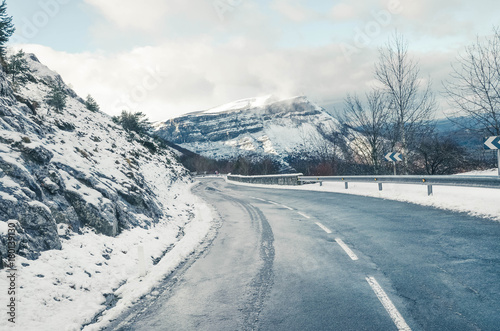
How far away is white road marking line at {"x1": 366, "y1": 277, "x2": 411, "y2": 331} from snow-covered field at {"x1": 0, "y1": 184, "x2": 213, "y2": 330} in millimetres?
3516

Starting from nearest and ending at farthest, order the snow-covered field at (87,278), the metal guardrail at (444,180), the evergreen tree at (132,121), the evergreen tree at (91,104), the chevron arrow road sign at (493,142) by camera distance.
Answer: the snow-covered field at (87,278), the metal guardrail at (444,180), the chevron arrow road sign at (493,142), the evergreen tree at (91,104), the evergreen tree at (132,121)

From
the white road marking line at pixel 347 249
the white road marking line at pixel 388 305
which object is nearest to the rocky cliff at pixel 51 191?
the white road marking line at pixel 388 305

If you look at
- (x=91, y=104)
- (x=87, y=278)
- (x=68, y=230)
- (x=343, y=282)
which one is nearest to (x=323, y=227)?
(x=343, y=282)

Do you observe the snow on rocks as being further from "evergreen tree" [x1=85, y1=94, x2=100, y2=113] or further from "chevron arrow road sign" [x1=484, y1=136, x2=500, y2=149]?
"evergreen tree" [x1=85, y1=94, x2=100, y2=113]

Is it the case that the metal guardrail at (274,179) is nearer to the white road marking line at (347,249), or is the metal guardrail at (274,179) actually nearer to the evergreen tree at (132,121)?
the evergreen tree at (132,121)

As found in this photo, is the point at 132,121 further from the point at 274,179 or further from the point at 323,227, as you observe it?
the point at 323,227

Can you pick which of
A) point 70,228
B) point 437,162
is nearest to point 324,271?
point 70,228

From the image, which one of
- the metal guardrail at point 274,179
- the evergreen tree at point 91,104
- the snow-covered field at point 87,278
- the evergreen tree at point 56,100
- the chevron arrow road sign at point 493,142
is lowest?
the snow-covered field at point 87,278

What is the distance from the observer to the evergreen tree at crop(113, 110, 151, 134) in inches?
1366

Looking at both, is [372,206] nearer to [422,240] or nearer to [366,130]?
[422,240]

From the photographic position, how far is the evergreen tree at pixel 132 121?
34.7 metres

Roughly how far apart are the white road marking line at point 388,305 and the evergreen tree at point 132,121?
34.2 metres

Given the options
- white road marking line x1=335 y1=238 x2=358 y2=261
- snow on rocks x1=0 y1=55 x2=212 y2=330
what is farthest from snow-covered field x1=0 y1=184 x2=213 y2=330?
white road marking line x1=335 y1=238 x2=358 y2=261

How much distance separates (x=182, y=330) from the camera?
3547 millimetres
